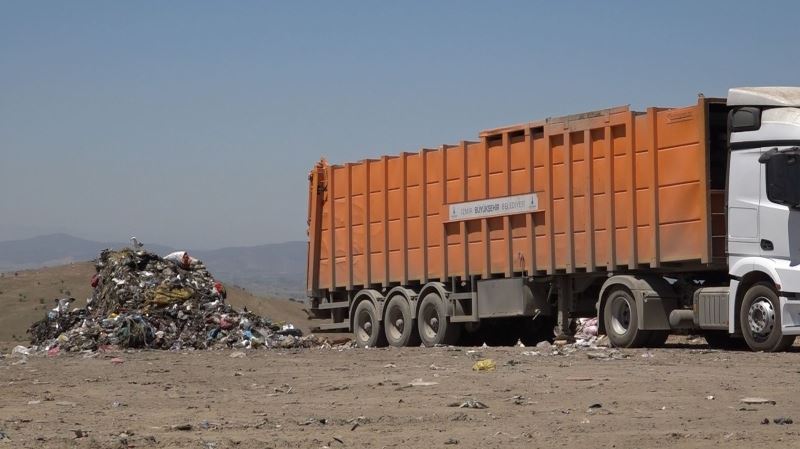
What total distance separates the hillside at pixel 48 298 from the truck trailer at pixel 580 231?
52.0ft

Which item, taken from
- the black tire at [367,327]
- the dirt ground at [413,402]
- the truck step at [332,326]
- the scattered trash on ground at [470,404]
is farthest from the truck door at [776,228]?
the truck step at [332,326]

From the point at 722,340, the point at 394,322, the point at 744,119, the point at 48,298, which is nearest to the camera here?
the point at 744,119

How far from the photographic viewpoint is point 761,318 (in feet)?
Result: 56.3

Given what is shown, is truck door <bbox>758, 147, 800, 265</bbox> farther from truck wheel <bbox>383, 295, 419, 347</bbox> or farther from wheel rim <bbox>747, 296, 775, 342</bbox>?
truck wheel <bbox>383, 295, 419, 347</bbox>

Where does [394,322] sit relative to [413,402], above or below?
above

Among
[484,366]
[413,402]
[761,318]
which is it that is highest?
[761,318]

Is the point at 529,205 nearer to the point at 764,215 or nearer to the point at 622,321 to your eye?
the point at 622,321

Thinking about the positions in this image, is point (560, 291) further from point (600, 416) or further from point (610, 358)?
point (600, 416)

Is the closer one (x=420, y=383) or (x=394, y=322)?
(x=420, y=383)

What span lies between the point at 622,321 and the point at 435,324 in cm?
418

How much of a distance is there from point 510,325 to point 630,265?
418cm

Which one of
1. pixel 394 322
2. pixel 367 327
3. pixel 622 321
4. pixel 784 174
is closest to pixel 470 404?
pixel 784 174

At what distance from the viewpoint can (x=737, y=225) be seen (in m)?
17.5

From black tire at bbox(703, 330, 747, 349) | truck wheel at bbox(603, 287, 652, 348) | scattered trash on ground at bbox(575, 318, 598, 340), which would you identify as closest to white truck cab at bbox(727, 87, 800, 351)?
truck wheel at bbox(603, 287, 652, 348)
